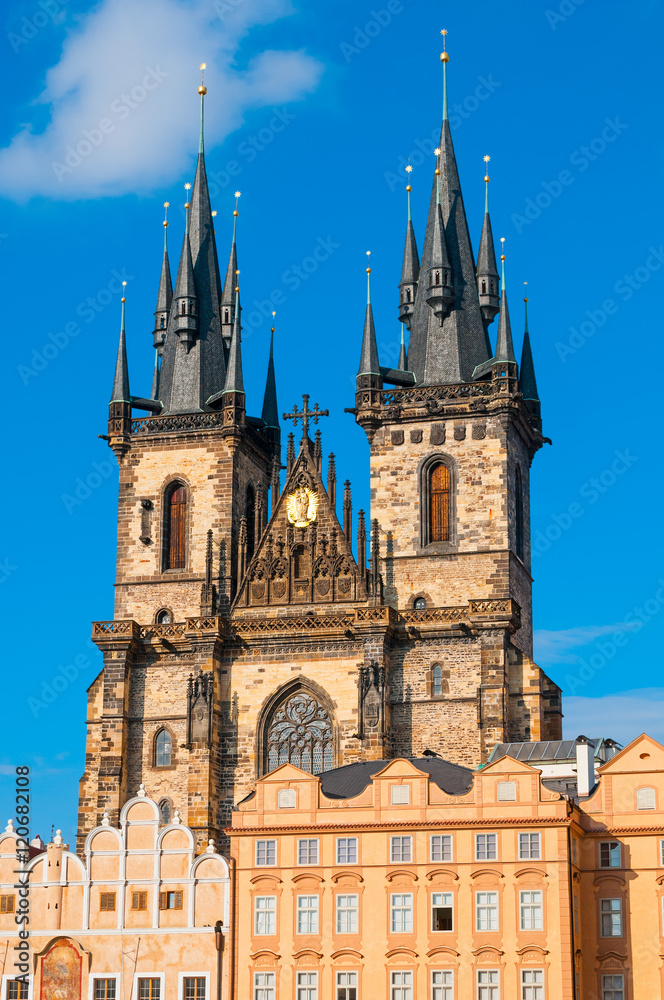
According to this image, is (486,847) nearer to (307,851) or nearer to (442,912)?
(442,912)

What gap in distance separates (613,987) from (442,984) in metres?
4.64

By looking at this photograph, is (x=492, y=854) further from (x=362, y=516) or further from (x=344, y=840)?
(x=362, y=516)

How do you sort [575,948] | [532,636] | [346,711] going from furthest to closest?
[532,636], [346,711], [575,948]

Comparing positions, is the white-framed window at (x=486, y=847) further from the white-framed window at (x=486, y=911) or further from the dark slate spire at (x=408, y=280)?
the dark slate spire at (x=408, y=280)

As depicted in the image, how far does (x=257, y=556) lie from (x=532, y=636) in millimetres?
10832

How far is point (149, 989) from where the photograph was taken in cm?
5838

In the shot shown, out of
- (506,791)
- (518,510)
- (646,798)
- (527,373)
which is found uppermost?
(527,373)

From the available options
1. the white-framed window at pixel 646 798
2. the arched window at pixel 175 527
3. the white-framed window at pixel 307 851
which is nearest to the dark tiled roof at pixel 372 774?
the white-framed window at pixel 307 851

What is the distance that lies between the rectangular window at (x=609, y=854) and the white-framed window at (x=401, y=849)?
5.29 m

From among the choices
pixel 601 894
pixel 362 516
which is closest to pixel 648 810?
pixel 601 894

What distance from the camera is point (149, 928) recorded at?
5891 centimetres

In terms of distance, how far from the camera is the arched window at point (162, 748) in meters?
75.8

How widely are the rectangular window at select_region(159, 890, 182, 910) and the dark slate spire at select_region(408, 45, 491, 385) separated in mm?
25851

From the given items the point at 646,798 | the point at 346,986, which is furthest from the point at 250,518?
the point at 346,986
